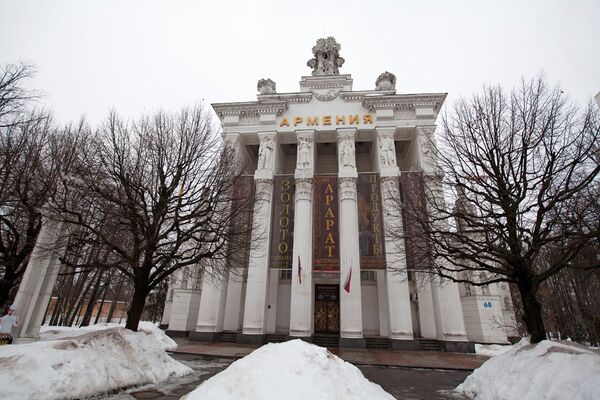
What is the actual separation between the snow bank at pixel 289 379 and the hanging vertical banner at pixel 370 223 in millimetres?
15381

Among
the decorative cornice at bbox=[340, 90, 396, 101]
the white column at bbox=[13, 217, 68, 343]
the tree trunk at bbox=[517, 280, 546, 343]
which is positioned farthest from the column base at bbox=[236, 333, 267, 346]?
the decorative cornice at bbox=[340, 90, 396, 101]

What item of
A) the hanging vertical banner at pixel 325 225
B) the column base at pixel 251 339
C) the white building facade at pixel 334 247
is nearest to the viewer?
the column base at pixel 251 339

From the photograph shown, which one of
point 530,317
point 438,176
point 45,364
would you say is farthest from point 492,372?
point 45,364

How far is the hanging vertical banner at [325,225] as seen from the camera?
21.8 m

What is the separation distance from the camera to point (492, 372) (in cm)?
838

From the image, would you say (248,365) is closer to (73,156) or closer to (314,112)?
(73,156)

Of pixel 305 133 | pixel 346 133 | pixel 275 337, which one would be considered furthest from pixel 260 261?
pixel 346 133

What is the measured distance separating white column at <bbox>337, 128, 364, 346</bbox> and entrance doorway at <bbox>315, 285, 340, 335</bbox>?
3.76 metres

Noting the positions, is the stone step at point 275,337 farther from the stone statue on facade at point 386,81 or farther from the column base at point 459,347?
the stone statue on facade at point 386,81

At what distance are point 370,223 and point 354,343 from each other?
8.62 m

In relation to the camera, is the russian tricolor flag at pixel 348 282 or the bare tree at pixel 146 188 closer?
the bare tree at pixel 146 188

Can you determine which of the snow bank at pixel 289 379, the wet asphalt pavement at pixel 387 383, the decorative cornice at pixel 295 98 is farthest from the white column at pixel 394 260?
the snow bank at pixel 289 379

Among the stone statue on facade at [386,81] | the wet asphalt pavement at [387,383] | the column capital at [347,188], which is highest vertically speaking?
the stone statue on facade at [386,81]

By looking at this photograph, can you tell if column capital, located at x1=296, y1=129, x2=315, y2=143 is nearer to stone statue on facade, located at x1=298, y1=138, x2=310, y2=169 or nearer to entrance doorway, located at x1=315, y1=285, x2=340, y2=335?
stone statue on facade, located at x1=298, y1=138, x2=310, y2=169
